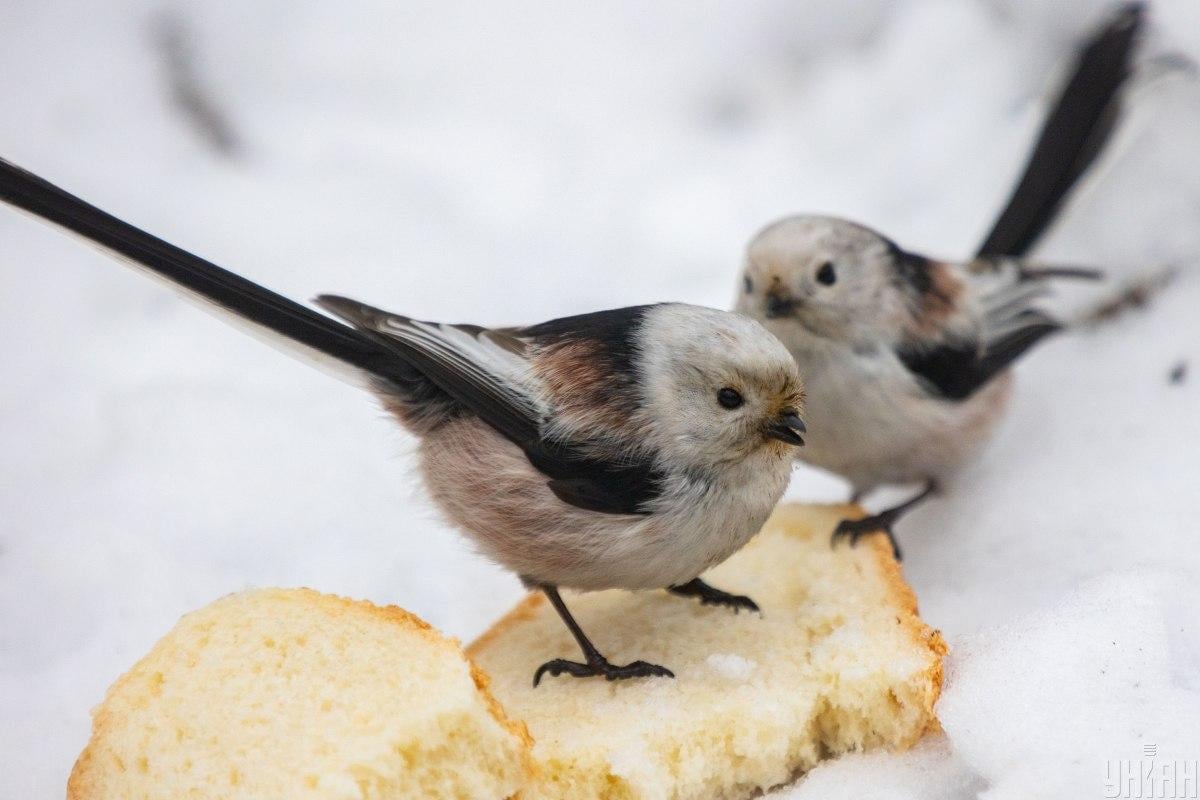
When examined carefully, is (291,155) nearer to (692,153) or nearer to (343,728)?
(692,153)

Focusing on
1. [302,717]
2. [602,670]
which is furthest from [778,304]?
[302,717]

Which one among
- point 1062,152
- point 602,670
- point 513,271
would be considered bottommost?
point 602,670

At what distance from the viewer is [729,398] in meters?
2.46

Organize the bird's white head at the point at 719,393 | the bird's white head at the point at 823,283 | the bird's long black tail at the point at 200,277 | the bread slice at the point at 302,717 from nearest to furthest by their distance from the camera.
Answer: the bread slice at the point at 302,717 → the bird's long black tail at the point at 200,277 → the bird's white head at the point at 719,393 → the bird's white head at the point at 823,283

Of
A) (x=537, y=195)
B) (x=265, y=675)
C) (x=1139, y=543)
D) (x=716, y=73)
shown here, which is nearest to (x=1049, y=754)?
(x=1139, y=543)

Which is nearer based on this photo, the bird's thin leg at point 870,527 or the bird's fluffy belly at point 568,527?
the bird's fluffy belly at point 568,527

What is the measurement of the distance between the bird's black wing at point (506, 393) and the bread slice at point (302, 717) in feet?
1.44

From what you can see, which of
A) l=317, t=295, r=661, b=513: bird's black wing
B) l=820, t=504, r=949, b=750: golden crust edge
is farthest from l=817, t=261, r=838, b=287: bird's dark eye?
l=317, t=295, r=661, b=513: bird's black wing

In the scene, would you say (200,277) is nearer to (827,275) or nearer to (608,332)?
(608,332)

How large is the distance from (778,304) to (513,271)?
4.84ft

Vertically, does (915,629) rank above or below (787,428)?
below

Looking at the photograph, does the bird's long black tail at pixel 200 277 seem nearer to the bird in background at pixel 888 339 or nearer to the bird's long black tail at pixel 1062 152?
the bird in background at pixel 888 339

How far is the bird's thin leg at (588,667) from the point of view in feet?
8.45

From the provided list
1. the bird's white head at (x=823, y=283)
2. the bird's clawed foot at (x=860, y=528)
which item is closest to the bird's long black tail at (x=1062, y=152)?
the bird's white head at (x=823, y=283)
